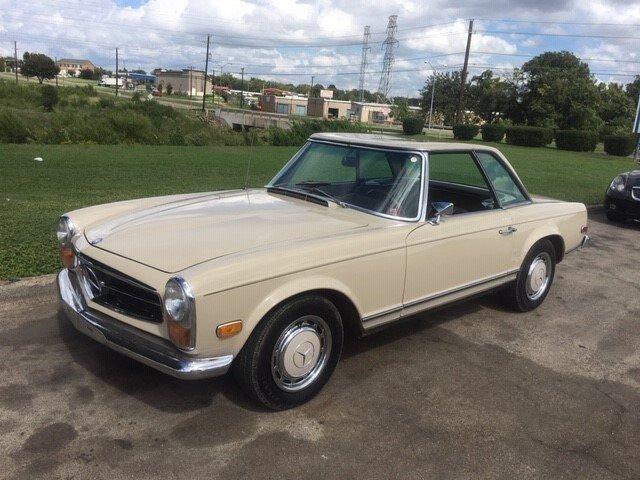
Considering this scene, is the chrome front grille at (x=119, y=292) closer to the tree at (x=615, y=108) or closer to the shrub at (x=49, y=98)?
the shrub at (x=49, y=98)

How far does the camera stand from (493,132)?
Result: 40344 millimetres

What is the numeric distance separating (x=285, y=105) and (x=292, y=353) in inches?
3312

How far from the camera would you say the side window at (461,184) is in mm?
4406

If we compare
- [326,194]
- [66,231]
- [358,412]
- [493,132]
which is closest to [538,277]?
[326,194]

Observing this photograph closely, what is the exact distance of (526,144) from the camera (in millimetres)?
37219

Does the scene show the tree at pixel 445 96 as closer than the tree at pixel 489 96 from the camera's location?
No

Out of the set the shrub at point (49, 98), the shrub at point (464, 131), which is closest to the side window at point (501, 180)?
the shrub at point (49, 98)

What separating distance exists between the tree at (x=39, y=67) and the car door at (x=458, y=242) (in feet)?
282

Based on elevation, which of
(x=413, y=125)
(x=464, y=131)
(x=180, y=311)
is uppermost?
(x=413, y=125)

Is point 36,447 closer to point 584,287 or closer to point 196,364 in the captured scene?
point 196,364

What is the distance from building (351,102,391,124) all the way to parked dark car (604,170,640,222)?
71.5 metres

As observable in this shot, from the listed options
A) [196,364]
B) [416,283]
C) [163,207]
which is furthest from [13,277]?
[416,283]

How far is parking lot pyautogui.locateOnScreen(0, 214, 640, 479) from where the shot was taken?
2.79 m

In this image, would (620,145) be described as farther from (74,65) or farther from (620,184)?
(74,65)
